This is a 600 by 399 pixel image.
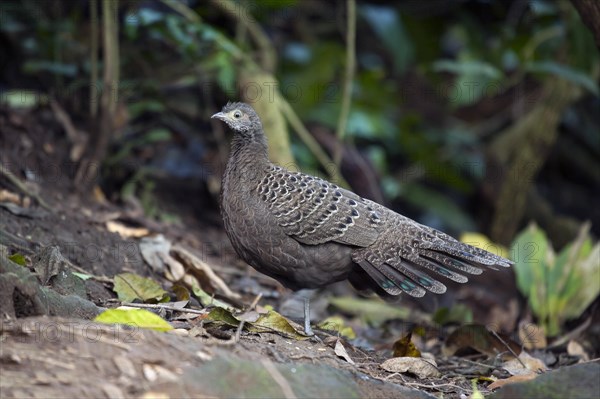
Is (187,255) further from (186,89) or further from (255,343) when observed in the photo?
(186,89)

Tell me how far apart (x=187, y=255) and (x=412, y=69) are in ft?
21.4

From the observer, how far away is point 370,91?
9742mm

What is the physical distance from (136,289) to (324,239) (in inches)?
44.8

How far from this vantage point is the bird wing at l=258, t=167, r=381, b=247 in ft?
16.4

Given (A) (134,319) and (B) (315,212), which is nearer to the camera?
(A) (134,319)

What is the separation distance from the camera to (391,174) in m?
10.6

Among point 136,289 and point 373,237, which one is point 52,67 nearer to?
point 136,289

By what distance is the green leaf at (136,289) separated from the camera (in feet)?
15.9

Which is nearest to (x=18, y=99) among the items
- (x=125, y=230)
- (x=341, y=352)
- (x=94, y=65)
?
(x=94, y=65)

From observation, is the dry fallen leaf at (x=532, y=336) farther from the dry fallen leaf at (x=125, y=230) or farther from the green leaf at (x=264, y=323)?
the dry fallen leaf at (x=125, y=230)

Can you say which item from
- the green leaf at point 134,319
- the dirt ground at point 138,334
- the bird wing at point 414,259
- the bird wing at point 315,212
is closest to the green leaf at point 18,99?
the dirt ground at point 138,334

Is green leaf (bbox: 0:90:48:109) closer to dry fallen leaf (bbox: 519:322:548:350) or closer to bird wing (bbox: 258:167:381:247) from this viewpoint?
bird wing (bbox: 258:167:381:247)

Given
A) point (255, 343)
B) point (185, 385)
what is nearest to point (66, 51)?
point (255, 343)

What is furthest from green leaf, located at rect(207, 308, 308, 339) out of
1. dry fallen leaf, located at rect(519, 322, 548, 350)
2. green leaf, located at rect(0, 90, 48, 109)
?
green leaf, located at rect(0, 90, 48, 109)
